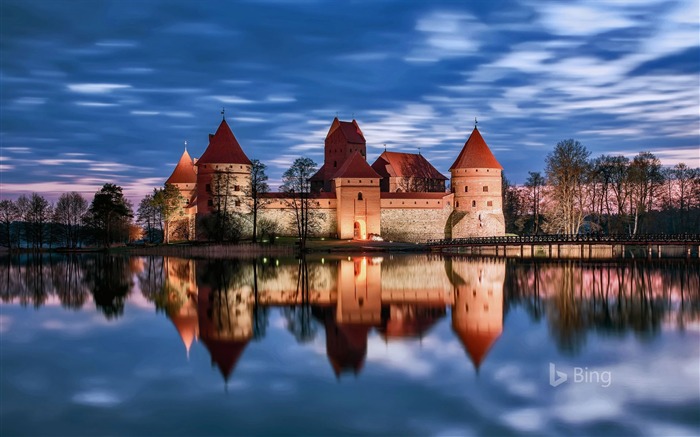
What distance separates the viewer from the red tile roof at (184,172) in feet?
178

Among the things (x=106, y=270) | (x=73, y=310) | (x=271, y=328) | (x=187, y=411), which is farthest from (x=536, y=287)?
(x=106, y=270)

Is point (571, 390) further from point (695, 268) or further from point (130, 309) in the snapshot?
point (695, 268)

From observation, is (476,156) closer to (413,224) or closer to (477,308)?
(413,224)

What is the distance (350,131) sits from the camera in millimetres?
54625

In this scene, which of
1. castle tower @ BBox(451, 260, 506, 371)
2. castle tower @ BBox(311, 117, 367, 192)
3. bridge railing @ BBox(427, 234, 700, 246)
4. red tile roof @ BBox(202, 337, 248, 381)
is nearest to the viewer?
red tile roof @ BBox(202, 337, 248, 381)

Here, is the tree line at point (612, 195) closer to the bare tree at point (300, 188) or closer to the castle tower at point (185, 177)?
the bare tree at point (300, 188)

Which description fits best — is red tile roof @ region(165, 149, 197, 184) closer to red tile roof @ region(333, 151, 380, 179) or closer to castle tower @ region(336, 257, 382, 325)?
red tile roof @ region(333, 151, 380, 179)

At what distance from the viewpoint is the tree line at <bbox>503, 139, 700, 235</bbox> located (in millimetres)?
44128

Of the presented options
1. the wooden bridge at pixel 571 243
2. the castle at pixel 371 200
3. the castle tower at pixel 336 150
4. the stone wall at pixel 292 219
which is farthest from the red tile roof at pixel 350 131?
the wooden bridge at pixel 571 243

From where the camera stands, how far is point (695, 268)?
28625 millimetres

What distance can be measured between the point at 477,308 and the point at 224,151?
31.0m

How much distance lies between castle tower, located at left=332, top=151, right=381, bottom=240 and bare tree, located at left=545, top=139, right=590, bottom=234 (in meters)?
11.3

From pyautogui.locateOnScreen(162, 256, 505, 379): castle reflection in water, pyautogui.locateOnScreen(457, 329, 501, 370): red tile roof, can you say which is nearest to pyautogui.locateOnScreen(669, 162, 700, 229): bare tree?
pyautogui.locateOnScreen(162, 256, 505, 379): castle reflection in water

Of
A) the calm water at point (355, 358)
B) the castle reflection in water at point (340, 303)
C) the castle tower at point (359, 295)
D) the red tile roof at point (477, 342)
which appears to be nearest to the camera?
the calm water at point (355, 358)
